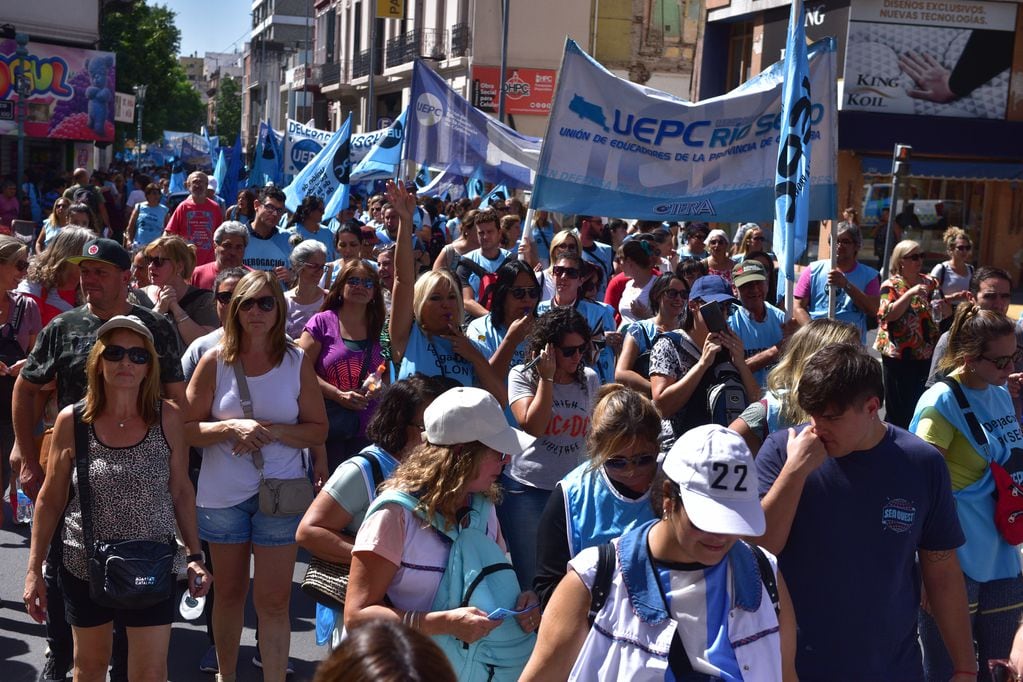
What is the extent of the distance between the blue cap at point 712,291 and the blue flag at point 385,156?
1033 cm

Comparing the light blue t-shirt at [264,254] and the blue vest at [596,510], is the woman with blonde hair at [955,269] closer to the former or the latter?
the light blue t-shirt at [264,254]

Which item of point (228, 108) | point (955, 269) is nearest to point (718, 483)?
point (955, 269)

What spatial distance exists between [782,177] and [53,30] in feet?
115

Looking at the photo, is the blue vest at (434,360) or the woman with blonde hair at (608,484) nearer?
the woman with blonde hair at (608,484)

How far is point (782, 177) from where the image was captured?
7.84 meters

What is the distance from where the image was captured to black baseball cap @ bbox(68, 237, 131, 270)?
16.7ft

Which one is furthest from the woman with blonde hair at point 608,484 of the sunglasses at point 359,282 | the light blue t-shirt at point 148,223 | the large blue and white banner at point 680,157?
the light blue t-shirt at point 148,223

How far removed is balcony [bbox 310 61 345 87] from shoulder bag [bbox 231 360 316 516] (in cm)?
5399

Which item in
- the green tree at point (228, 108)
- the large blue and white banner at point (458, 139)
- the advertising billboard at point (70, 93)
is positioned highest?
the green tree at point (228, 108)

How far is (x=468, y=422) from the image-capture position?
3.62m

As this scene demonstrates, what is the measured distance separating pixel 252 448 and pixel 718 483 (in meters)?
2.66

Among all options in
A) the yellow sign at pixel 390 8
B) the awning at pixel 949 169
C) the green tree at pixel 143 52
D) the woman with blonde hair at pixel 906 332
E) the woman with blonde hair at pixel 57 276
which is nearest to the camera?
the woman with blonde hair at pixel 57 276

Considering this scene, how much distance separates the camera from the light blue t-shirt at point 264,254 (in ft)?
32.3

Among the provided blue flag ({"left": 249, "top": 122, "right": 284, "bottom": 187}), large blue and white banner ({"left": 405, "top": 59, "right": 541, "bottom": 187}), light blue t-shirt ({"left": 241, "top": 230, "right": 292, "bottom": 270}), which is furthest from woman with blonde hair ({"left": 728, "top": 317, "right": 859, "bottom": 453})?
blue flag ({"left": 249, "top": 122, "right": 284, "bottom": 187})
